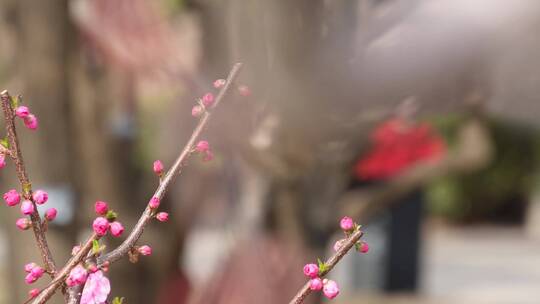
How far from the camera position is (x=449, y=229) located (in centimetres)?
1598

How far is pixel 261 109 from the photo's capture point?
228 cm

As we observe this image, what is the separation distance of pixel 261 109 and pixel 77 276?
1.34 meters

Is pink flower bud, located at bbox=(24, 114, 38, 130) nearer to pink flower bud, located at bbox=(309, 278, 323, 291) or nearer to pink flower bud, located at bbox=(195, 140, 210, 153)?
pink flower bud, located at bbox=(195, 140, 210, 153)

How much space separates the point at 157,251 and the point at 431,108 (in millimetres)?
2531

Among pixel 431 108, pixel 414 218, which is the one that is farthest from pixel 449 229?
pixel 431 108

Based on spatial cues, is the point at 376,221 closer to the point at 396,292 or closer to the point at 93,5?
the point at 396,292

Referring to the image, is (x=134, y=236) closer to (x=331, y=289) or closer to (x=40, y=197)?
(x=40, y=197)

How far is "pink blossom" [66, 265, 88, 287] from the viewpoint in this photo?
38.3 inches

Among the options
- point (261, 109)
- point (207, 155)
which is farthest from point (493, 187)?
point (207, 155)

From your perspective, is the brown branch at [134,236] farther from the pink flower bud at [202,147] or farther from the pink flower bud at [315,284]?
the pink flower bud at [315,284]

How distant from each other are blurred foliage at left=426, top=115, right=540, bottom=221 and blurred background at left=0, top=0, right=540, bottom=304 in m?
7.01

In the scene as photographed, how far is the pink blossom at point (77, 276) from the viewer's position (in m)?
0.97

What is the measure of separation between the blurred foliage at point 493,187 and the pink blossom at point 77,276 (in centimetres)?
1457

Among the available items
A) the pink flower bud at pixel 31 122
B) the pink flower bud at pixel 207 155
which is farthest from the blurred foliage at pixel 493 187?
the pink flower bud at pixel 31 122
